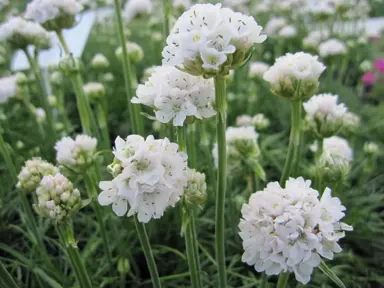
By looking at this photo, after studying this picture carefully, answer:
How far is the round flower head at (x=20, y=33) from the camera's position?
1.35 meters

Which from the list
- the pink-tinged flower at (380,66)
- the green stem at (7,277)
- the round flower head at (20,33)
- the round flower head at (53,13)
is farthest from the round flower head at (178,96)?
the pink-tinged flower at (380,66)

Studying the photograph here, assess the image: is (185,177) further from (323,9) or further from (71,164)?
(323,9)

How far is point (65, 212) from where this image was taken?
769 millimetres

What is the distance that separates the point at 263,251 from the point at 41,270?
2.10 ft

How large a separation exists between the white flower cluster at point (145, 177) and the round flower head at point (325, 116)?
46 centimetres

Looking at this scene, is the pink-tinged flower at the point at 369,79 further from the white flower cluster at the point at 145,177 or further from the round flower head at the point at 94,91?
the white flower cluster at the point at 145,177

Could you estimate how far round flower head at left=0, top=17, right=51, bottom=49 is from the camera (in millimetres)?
1353

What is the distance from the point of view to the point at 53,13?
45.8 inches

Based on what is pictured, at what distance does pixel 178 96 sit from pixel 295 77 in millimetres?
261

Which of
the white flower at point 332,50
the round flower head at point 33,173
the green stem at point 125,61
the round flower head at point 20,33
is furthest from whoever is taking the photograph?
the white flower at point 332,50

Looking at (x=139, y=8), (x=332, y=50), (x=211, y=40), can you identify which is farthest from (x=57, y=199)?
(x=332, y=50)

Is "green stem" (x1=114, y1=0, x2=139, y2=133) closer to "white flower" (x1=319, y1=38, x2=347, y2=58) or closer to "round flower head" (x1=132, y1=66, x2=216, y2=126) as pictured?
"round flower head" (x1=132, y1=66, x2=216, y2=126)

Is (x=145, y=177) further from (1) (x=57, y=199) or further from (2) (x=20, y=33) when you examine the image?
(2) (x=20, y=33)

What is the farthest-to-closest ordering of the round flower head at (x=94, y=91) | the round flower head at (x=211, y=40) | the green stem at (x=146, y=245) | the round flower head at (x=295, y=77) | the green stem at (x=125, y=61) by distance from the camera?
1. the round flower head at (x=94, y=91)
2. the green stem at (x=125, y=61)
3. the round flower head at (x=295, y=77)
4. the green stem at (x=146, y=245)
5. the round flower head at (x=211, y=40)
